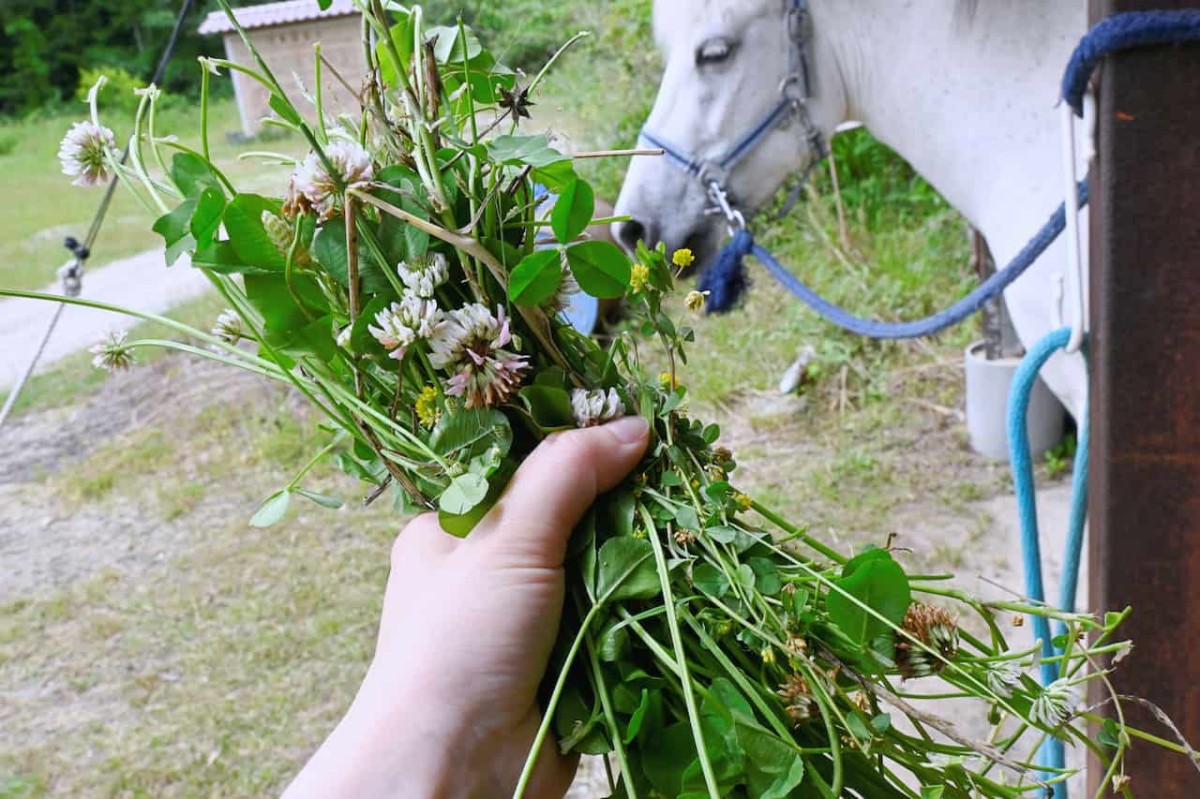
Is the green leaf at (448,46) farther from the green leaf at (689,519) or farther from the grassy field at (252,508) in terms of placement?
the grassy field at (252,508)

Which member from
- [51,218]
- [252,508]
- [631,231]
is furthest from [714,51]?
[51,218]

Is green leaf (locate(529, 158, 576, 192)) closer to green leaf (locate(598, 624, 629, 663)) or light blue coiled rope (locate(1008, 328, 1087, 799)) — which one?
green leaf (locate(598, 624, 629, 663))

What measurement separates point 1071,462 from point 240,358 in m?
2.48

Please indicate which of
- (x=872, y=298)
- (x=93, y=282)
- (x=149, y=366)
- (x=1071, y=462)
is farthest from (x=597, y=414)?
(x=93, y=282)

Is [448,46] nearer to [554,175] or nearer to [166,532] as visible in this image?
[554,175]

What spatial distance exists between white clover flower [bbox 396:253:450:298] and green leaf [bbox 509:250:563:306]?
0.04m

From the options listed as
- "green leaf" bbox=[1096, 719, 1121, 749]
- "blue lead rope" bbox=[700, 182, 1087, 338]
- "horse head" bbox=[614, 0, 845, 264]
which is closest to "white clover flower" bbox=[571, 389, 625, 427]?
"green leaf" bbox=[1096, 719, 1121, 749]

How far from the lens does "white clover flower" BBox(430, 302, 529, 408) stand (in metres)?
0.53

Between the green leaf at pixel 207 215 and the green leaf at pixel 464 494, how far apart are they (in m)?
0.20

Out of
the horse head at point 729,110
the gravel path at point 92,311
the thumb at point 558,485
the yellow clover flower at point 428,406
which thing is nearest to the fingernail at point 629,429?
the thumb at point 558,485

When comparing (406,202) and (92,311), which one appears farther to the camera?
(92,311)

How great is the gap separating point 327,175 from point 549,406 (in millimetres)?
189

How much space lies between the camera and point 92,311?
5.39m

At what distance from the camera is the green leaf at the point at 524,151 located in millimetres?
513
